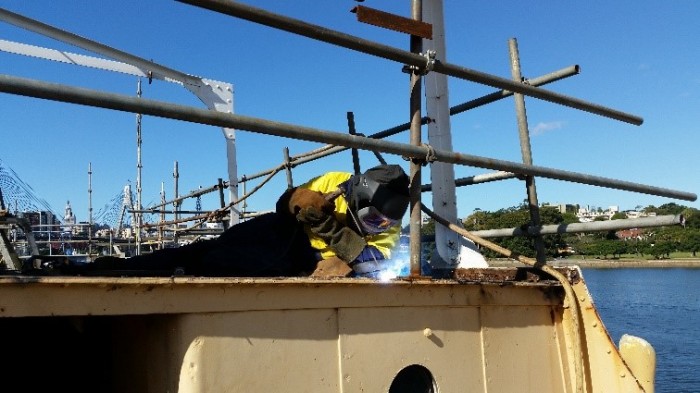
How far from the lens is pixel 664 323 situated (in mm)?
30578

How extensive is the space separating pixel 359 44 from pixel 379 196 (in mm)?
1012

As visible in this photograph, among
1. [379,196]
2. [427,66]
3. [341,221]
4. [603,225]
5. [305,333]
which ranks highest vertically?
[427,66]

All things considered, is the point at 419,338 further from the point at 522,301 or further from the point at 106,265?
the point at 106,265

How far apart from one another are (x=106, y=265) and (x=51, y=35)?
14.9 feet

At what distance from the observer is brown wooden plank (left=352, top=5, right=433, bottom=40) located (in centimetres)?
295

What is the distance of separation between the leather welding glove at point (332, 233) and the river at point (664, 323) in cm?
352

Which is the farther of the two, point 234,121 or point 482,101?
point 482,101

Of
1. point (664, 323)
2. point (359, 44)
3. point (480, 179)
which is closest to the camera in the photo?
point (359, 44)

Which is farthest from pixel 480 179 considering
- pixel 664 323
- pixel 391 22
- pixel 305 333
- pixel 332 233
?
pixel 664 323

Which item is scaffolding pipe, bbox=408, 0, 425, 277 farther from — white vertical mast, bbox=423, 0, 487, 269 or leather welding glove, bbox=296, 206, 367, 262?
white vertical mast, bbox=423, 0, 487, 269

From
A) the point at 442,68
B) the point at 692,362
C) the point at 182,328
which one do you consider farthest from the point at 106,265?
the point at 692,362

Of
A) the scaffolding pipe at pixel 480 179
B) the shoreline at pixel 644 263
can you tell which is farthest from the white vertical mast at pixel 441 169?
the shoreline at pixel 644 263

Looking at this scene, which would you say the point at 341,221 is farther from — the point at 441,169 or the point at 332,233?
the point at 441,169

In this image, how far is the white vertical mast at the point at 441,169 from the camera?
14.9 ft
